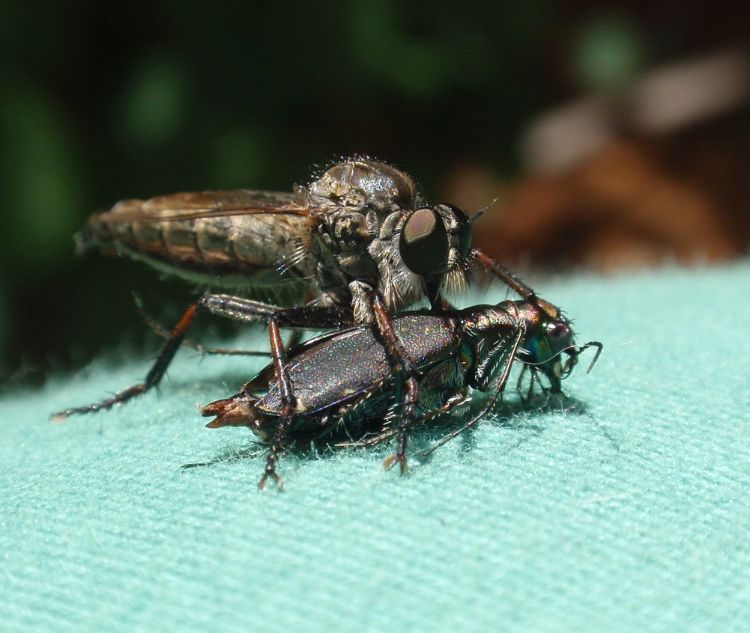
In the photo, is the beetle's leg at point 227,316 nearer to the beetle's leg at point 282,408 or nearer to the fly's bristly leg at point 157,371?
the fly's bristly leg at point 157,371

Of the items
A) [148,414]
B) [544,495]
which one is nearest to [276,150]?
[148,414]

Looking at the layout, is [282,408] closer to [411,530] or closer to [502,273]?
[411,530]

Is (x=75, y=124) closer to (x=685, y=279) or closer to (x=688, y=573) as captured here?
(x=685, y=279)

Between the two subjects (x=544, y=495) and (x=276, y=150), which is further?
(x=276, y=150)

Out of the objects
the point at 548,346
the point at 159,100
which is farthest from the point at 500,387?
the point at 159,100

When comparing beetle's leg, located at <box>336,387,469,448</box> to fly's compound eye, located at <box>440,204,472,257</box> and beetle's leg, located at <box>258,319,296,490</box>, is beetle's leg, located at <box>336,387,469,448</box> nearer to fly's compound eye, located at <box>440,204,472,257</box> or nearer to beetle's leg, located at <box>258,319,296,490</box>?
beetle's leg, located at <box>258,319,296,490</box>
